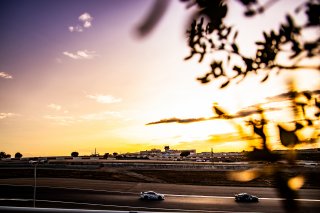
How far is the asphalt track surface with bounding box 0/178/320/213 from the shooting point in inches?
1125

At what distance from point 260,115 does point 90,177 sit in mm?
51918

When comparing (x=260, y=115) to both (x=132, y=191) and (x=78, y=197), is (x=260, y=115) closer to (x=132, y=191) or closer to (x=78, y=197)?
(x=78, y=197)

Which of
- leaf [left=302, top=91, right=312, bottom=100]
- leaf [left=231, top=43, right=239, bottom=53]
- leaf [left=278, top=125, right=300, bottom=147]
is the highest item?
leaf [left=231, top=43, right=239, bottom=53]

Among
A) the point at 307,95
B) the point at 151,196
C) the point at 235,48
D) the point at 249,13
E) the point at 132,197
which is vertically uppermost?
the point at 249,13

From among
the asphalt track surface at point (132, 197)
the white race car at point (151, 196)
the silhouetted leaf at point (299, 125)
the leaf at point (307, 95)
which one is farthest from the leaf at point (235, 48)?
the white race car at point (151, 196)

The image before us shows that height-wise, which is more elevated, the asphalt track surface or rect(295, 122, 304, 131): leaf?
rect(295, 122, 304, 131): leaf

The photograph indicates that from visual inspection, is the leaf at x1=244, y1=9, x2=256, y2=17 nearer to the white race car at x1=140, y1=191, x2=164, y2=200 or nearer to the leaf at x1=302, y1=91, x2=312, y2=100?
the leaf at x1=302, y1=91, x2=312, y2=100

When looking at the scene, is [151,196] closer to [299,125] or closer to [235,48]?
[235,48]

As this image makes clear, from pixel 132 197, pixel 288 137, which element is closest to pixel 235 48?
pixel 288 137

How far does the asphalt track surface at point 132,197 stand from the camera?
28578mm

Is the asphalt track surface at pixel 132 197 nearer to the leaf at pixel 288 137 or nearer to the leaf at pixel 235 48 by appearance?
the leaf at pixel 235 48

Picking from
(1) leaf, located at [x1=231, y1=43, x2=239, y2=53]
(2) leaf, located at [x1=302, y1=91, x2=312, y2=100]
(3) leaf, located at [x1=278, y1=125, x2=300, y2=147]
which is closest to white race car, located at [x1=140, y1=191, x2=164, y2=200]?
(1) leaf, located at [x1=231, y1=43, x2=239, y2=53]

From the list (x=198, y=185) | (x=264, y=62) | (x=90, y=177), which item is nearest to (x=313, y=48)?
(x=264, y=62)

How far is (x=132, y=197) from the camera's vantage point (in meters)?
33.8
